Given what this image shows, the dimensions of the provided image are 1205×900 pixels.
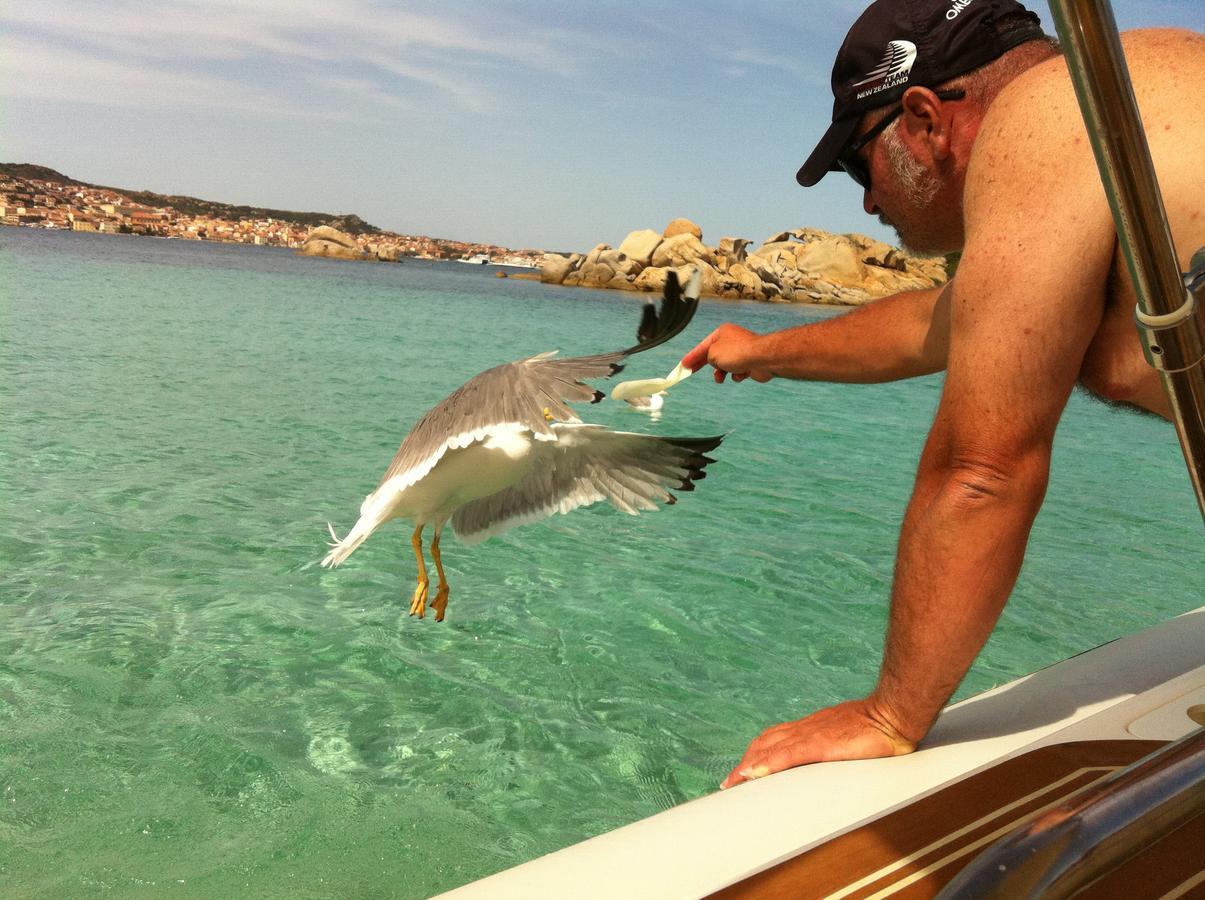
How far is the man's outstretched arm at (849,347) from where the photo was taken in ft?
7.12

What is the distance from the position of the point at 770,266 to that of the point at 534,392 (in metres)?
Answer: 45.9

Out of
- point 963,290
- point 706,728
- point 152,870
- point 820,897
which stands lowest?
point 152,870

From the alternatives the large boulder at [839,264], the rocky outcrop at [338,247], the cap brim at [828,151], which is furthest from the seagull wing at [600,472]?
the rocky outcrop at [338,247]

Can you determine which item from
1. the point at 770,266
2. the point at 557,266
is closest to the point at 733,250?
the point at 770,266

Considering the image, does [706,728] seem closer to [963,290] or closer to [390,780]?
[390,780]

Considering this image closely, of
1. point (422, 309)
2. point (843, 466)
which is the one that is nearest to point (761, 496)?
point (843, 466)

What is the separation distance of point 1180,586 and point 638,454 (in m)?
3.97

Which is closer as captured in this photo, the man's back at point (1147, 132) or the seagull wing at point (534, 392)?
the man's back at point (1147, 132)

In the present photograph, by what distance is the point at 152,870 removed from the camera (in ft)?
8.84

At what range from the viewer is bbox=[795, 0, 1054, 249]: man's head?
1.68 meters

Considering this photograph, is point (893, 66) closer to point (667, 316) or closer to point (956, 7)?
point (956, 7)

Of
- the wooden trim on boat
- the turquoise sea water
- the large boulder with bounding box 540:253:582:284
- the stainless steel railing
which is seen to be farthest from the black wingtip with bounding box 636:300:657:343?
the large boulder with bounding box 540:253:582:284

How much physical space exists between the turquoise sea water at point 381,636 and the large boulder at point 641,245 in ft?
126

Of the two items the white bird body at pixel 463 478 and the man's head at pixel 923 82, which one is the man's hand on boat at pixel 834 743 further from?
the white bird body at pixel 463 478
